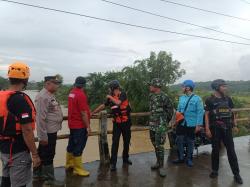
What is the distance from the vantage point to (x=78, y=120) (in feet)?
17.2

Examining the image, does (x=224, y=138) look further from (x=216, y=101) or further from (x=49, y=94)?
(x=49, y=94)

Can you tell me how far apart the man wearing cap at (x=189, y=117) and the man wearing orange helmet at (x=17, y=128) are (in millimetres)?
3661

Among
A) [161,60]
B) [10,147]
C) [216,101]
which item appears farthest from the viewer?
[161,60]

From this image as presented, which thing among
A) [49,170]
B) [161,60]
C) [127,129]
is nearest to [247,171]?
[127,129]

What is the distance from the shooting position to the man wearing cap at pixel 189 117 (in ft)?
20.1

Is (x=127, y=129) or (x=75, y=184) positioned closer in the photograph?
(x=75, y=184)

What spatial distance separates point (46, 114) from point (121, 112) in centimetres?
152

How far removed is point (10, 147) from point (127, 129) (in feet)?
9.75

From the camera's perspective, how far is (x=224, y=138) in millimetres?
5473

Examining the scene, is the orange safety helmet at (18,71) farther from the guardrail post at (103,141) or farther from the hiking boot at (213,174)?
the hiking boot at (213,174)

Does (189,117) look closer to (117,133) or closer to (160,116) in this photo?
(160,116)

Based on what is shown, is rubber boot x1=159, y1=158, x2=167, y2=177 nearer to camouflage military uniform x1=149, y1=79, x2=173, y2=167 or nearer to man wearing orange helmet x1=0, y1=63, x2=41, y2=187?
camouflage military uniform x1=149, y1=79, x2=173, y2=167

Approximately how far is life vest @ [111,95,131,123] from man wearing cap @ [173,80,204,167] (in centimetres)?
119

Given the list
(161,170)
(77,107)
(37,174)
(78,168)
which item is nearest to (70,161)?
(78,168)
